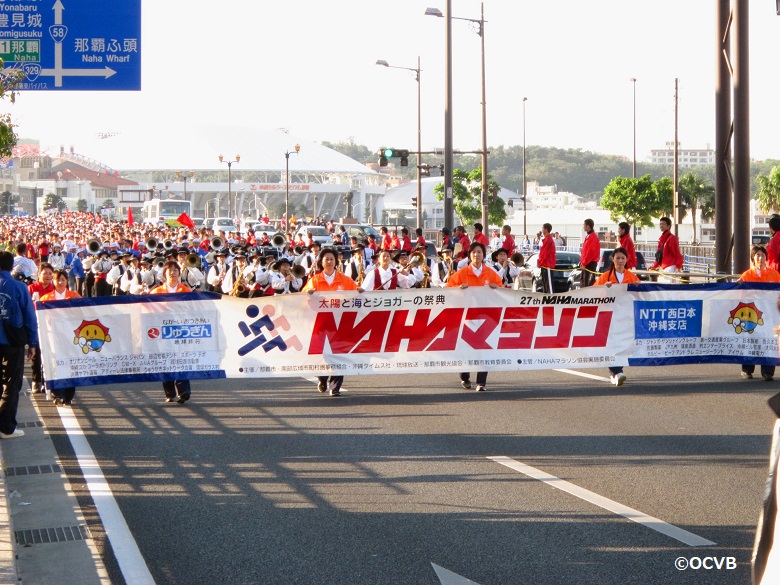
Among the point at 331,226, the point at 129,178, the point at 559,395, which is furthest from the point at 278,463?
the point at 129,178

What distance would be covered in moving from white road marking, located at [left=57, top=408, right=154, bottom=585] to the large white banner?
6.11ft

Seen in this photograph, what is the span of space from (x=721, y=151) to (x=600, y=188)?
558 ft

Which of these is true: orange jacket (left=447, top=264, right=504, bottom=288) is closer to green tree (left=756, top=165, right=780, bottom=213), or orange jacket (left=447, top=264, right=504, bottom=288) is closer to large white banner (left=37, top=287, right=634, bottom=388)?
large white banner (left=37, top=287, right=634, bottom=388)

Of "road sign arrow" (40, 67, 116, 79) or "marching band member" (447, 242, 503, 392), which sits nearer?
"marching band member" (447, 242, 503, 392)

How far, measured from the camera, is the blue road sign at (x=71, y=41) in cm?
1634

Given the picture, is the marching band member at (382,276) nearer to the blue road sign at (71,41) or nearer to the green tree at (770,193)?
the blue road sign at (71,41)

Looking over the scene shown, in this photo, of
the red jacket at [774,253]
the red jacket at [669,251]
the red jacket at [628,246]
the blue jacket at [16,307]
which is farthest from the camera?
the red jacket at [628,246]

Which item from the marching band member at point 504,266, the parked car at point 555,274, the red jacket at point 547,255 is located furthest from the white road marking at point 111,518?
the parked car at point 555,274

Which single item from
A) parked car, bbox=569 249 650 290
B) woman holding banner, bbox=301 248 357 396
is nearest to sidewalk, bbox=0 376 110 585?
woman holding banner, bbox=301 248 357 396

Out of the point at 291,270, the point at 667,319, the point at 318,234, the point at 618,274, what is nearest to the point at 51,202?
the point at 318,234

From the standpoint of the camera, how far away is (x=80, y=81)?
1689 cm

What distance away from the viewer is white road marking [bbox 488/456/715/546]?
6.28 m

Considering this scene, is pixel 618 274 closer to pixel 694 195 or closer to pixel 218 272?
pixel 218 272

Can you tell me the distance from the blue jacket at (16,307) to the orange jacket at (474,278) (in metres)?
5.19
